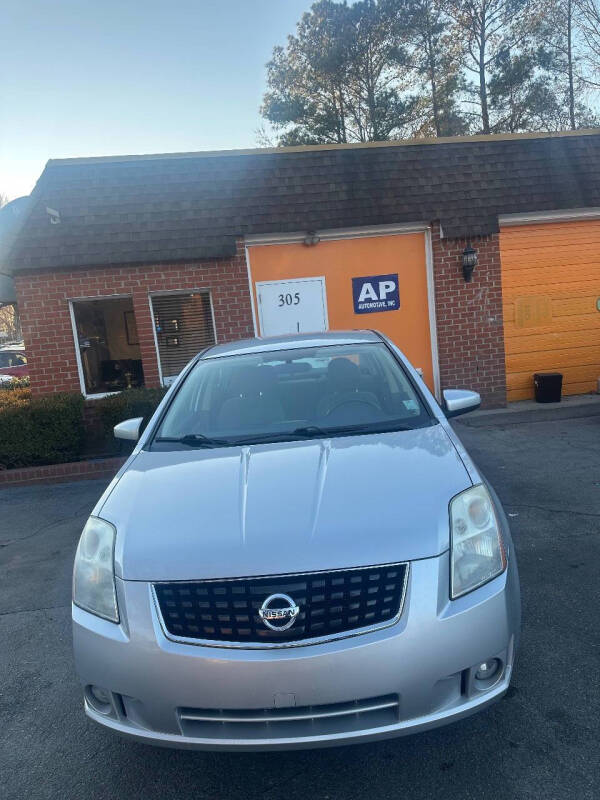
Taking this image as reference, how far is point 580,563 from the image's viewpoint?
399 centimetres

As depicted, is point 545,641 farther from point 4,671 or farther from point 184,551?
point 4,671

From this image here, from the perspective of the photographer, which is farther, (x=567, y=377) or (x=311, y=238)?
(x=567, y=377)

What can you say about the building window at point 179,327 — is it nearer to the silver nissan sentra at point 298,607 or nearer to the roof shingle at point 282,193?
the roof shingle at point 282,193

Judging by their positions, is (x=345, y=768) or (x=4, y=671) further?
(x=4, y=671)

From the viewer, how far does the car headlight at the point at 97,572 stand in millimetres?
2215

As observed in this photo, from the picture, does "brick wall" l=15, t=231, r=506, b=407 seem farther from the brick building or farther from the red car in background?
the red car in background

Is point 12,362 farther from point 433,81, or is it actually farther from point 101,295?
point 433,81

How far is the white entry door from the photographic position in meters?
9.48

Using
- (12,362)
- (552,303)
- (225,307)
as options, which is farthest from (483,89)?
(12,362)

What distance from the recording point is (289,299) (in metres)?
9.53

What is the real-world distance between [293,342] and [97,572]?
2202 mm

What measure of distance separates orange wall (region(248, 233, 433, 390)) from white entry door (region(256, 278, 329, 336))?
0.10 metres

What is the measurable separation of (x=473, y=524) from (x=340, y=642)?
2.27 feet

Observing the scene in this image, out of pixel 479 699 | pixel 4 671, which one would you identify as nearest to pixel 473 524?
pixel 479 699
